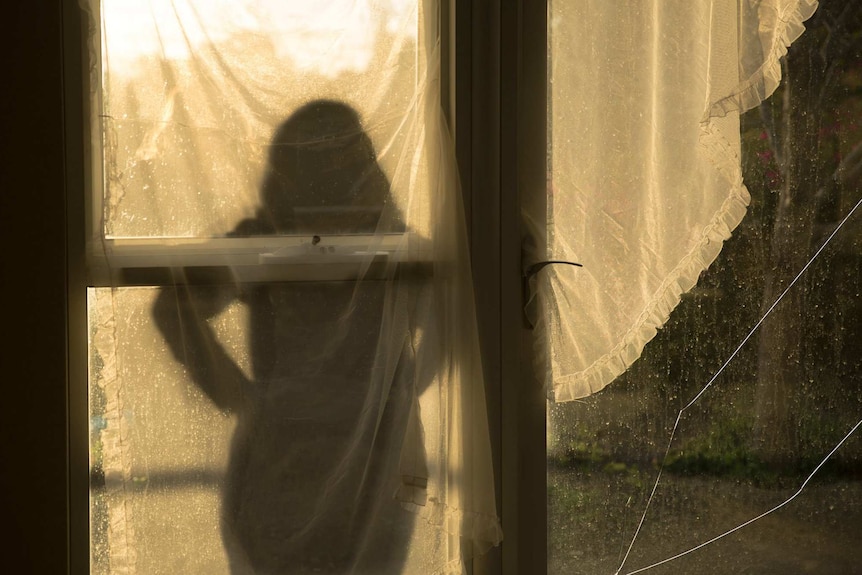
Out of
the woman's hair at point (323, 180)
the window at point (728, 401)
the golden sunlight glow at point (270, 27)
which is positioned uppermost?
the golden sunlight glow at point (270, 27)

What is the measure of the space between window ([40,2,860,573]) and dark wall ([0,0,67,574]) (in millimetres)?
697

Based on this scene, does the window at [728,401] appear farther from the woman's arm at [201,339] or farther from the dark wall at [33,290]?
the dark wall at [33,290]

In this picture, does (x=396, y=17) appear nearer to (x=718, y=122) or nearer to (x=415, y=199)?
(x=415, y=199)

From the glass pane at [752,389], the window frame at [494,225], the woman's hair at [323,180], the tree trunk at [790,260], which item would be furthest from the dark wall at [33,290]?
the tree trunk at [790,260]

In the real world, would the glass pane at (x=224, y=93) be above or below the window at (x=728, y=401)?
above

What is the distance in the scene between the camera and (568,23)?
1359 millimetres

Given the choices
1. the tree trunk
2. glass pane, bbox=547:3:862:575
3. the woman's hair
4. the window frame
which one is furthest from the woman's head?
the tree trunk

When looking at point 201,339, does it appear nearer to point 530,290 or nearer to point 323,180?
point 323,180

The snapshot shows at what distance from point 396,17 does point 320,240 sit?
1.25 feet

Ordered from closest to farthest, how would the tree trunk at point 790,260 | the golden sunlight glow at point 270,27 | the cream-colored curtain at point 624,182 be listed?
the golden sunlight glow at point 270,27 < the cream-colored curtain at point 624,182 < the tree trunk at point 790,260

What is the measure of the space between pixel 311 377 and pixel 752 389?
809mm

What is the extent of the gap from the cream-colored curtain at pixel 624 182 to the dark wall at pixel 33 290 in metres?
0.78

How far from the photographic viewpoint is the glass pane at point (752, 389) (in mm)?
1453

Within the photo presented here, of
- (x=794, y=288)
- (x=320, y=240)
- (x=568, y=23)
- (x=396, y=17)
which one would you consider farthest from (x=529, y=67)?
(x=794, y=288)
